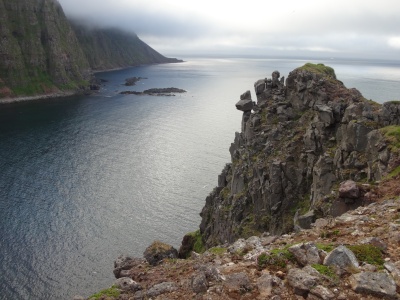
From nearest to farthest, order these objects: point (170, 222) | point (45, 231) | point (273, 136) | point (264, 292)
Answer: point (264, 292), point (273, 136), point (45, 231), point (170, 222)

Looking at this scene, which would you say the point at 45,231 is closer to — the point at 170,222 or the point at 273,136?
the point at 170,222

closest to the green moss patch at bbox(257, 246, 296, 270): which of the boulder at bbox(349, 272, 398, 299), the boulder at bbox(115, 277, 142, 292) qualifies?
the boulder at bbox(349, 272, 398, 299)

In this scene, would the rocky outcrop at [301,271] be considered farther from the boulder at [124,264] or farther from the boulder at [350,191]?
the boulder at [350,191]

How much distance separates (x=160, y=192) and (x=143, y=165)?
70.7 ft

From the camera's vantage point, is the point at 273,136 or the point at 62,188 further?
the point at 62,188

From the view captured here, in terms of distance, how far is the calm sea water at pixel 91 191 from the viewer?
6525 centimetres

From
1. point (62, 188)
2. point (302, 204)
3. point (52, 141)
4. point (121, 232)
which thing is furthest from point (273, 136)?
point (52, 141)

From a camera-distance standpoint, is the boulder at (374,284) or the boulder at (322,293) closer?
the boulder at (374,284)

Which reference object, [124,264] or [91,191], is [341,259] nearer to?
[124,264]

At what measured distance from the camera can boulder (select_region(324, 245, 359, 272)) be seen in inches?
590

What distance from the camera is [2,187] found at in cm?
9312

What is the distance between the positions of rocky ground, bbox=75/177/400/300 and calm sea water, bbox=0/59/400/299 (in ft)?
153

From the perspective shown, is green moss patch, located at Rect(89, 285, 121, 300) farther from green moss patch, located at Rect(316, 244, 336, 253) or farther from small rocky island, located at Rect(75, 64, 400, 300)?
green moss patch, located at Rect(316, 244, 336, 253)

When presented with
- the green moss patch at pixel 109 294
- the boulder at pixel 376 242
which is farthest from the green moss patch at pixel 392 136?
the green moss patch at pixel 109 294
